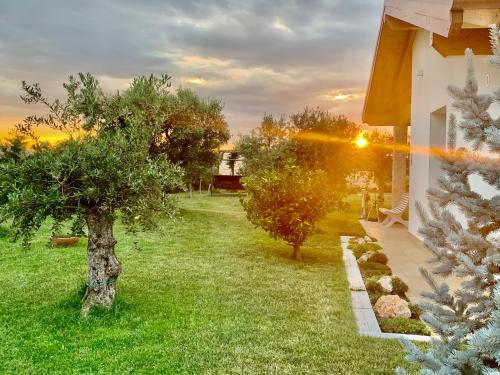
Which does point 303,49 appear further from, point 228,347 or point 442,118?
point 228,347

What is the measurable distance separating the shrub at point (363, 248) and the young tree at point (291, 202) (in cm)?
163

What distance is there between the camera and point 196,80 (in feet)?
58.5

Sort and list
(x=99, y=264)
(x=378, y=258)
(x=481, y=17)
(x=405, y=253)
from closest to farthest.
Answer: (x=481, y=17) → (x=99, y=264) → (x=378, y=258) → (x=405, y=253)

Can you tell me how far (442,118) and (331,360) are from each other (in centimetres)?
807

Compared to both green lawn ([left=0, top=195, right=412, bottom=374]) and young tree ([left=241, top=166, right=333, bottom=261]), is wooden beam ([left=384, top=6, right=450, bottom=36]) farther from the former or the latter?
green lawn ([left=0, top=195, right=412, bottom=374])

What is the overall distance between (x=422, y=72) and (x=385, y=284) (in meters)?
6.51

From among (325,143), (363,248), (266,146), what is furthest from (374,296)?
(266,146)

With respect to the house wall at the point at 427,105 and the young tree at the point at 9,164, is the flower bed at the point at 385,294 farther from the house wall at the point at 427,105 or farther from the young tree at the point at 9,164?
the young tree at the point at 9,164

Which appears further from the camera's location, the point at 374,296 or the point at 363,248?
the point at 363,248

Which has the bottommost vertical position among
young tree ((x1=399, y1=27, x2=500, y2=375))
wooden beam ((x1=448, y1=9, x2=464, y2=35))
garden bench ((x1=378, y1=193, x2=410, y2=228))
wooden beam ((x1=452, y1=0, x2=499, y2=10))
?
garden bench ((x1=378, y1=193, x2=410, y2=228))

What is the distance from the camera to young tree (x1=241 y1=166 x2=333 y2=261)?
373 inches

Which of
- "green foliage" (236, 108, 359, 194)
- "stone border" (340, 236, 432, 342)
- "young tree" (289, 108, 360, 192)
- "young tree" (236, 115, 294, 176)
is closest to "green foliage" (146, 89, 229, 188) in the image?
"young tree" (236, 115, 294, 176)

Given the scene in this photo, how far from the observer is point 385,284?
7.52 meters

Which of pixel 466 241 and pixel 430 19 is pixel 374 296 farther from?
pixel 466 241
